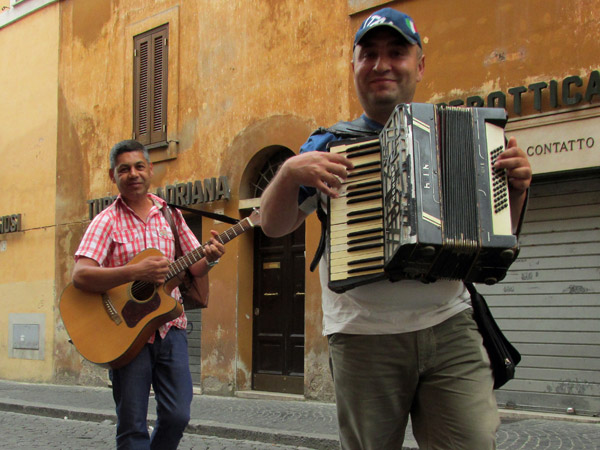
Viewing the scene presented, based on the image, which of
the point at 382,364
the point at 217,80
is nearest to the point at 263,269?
the point at 217,80

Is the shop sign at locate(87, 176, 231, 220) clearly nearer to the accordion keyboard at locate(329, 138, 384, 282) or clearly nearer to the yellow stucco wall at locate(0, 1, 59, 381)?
the yellow stucco wall at locate(0, 1, 59, 381)

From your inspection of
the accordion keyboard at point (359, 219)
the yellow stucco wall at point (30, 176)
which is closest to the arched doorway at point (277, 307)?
the yellow stucco wall at point (30, 176)

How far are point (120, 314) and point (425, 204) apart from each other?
2.52 metres

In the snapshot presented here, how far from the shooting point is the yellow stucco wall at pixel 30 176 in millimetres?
14805

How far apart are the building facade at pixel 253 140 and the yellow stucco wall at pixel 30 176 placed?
0.04m

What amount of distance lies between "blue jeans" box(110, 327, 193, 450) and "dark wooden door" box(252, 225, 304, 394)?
6.64 metres

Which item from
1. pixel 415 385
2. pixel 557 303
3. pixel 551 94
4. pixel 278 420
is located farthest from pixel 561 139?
pixel 415 385

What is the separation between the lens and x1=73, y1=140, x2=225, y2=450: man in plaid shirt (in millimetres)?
4145

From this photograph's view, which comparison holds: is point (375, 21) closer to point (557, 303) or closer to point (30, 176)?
point (557, 303)

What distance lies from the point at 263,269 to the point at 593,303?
5063mm

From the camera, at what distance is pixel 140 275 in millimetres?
4270

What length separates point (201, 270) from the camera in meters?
4.55

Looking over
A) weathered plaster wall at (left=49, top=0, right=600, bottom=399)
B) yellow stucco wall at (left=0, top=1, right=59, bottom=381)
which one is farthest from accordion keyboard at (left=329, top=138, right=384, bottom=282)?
yellow stucco wall at (left=0, top=1, right=59, bottom=381)

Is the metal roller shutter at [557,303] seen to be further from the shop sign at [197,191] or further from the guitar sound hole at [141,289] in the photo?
the guitar sound hole at [141,289]
